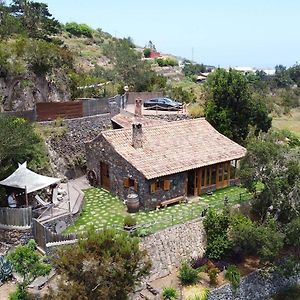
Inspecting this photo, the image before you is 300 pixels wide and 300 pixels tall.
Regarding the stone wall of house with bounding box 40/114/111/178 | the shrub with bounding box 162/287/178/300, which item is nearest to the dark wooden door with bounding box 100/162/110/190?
the stone wall of house with bounding box 40/114/111/178

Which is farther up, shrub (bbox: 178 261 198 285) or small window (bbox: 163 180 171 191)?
small window (bbox: 163 180 171 191)

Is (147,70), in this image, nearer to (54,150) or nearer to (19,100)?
(19,100)

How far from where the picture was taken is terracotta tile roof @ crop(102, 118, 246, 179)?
30.6 m

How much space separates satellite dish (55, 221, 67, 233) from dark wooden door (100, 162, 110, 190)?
22.9 feet

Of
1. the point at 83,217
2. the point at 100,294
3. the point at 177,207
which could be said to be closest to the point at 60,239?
the point at 83,217

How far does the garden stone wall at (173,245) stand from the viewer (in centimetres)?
2595

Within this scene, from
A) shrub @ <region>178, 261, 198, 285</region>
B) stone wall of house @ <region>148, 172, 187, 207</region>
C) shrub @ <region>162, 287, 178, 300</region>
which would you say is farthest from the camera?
stone wall of house @ <region>148, 172, 187, 207</region>

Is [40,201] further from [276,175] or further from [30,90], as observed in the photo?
[30,90]

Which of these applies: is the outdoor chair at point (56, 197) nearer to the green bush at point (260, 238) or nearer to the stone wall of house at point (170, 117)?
the green bush at point (260, 238)

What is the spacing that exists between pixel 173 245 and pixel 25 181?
914cm

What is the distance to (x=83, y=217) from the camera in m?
28.8

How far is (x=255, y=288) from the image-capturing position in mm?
27141

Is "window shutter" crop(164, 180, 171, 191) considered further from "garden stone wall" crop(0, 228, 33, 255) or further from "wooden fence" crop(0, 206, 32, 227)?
"garden stone wall" crop(0, 228, 33, 255)

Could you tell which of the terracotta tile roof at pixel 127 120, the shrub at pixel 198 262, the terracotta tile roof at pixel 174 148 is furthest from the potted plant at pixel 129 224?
the terracotta tile roof at pixel 127 120
